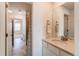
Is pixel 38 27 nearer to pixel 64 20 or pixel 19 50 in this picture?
pixel 64 20

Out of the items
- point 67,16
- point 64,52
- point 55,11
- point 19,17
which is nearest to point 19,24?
point 19,17

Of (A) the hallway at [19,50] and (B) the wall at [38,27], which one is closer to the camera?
(B) the wall at [38,27]

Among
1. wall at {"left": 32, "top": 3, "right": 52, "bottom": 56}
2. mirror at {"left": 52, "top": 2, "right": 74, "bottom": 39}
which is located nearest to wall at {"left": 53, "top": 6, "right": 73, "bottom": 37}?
mirror at {"left": 52, "top": 2, "right": 74, "bottom": 39}

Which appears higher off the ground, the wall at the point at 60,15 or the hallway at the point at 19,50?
the wall at the point at 60,15

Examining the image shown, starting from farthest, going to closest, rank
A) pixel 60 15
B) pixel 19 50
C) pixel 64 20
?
pixel 19 50, pixel 60 15, pixel 64 20

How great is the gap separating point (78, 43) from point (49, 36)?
238 centimetres

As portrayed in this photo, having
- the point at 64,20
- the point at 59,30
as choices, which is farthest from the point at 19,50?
the point at 64,20

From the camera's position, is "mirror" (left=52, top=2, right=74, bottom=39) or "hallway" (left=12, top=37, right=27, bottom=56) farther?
"hallway" (left=12, top=37, right=27, bottom=56)

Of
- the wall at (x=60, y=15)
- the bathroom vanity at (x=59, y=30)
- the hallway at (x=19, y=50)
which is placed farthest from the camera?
the hallway at (x=19, y=50)

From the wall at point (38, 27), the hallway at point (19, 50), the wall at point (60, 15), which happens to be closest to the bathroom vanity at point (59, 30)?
the wall at point (60, 15)

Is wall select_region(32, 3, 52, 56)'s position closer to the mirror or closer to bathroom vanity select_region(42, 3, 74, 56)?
bathroom vanity select_region(42, 3, 74, 56)

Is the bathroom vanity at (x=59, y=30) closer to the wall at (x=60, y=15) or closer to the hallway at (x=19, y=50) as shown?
the wall at (x=60, y=15)

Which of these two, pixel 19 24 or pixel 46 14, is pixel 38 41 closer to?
pixel 46 14

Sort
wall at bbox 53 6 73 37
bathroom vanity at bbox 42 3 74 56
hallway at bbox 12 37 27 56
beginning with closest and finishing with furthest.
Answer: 1. bathroom vanity at bbox 42 3 74 56
2. wall at bbox 53 6 73 37
3. hallway at bbox 12 37 27 56
